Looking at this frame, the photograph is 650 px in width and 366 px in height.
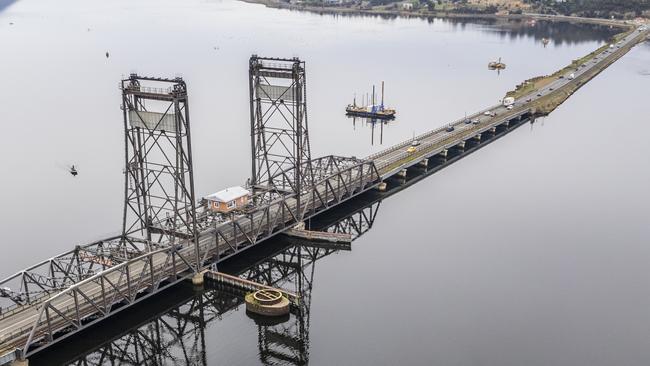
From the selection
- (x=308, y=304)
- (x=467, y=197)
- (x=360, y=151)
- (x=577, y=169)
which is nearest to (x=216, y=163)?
(x=360, y=151)

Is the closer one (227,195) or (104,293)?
(104,293)

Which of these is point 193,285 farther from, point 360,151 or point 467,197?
point 360,151

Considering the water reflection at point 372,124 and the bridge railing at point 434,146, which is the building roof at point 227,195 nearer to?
the bridge railing at point 434,146

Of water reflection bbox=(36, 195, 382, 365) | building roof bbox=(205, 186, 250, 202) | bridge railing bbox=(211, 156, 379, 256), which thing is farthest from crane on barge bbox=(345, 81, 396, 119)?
water reflection bbox=(36, 195, 382, 365)

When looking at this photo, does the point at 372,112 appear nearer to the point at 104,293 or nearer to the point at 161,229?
the point at 161,229

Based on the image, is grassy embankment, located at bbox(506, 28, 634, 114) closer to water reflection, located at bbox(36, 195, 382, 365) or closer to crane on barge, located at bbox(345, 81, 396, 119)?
crane on barge, located at bbox(345, 81, 396, 119)

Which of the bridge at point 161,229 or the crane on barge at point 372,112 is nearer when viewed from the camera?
the bridge at point 161,229

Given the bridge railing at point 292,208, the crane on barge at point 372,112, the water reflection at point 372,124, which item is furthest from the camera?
the crane on barge at point 372,112

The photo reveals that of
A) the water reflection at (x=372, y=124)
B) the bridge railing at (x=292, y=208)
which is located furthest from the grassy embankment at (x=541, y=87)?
the bridge railing at (x=292, y=208)

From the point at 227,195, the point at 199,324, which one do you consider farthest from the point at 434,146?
the point at 199,324
